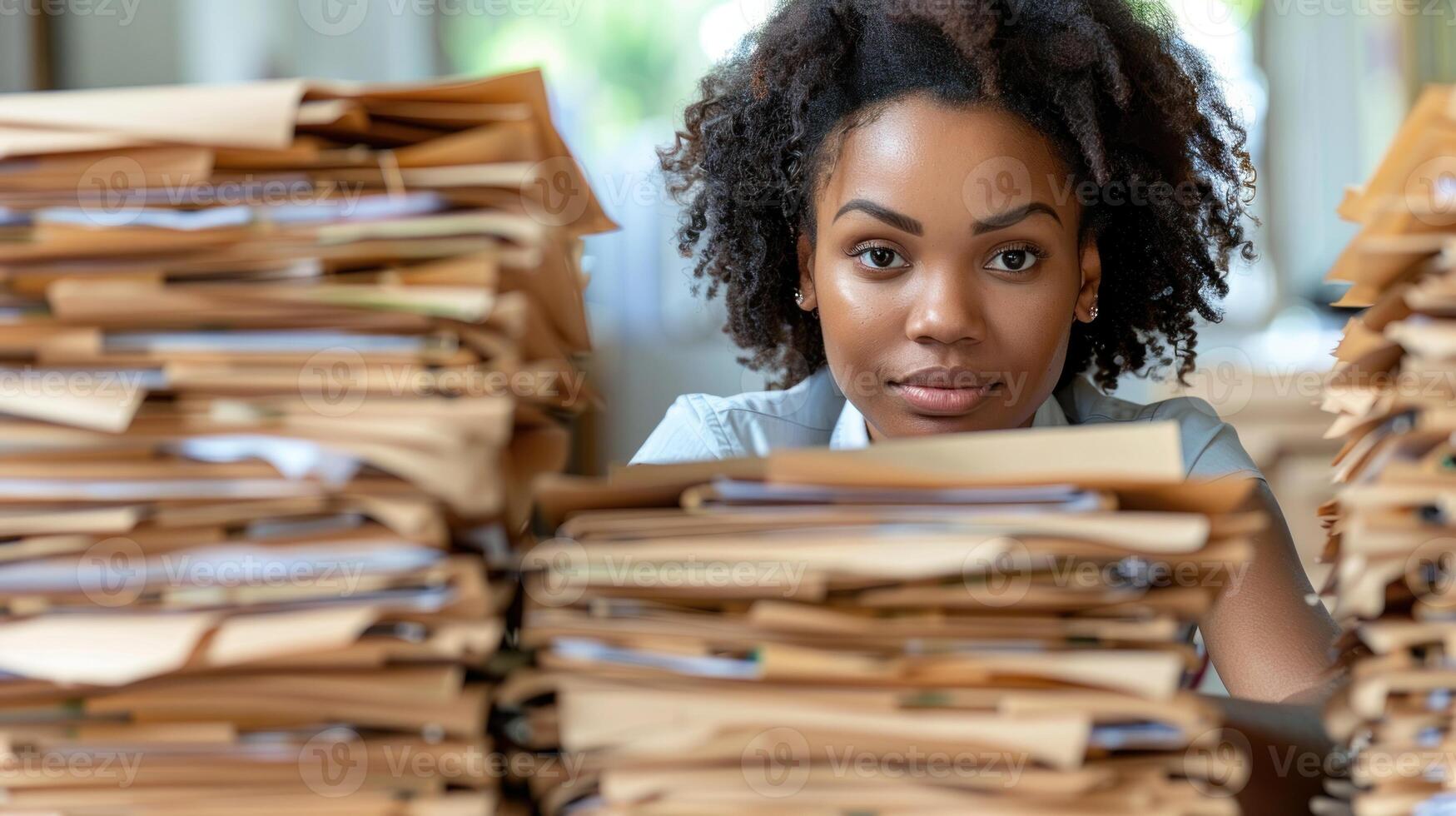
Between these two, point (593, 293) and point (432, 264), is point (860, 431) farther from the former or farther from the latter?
point (593, 293)

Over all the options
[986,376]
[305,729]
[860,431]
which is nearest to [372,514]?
[305,729]

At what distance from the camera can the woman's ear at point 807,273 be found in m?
1.40

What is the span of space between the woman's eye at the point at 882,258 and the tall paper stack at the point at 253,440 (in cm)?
57

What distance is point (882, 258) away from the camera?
3.98 feet

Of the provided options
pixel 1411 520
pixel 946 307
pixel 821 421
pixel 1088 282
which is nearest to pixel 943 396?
pixel 946 307

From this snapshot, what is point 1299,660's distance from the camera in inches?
47.8

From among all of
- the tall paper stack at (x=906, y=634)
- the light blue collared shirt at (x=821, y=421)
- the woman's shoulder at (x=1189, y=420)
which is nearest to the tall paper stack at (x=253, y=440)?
the tall paper stack at (x=906, y=634)

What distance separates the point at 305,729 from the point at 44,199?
30 cm

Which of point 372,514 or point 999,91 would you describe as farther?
point 999,91

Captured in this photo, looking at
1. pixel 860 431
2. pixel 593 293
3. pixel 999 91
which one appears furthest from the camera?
pixel 593 293

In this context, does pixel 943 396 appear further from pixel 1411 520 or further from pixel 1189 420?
pixel 1411 520

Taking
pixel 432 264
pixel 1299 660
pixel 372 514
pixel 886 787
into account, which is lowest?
pixel 1299 660

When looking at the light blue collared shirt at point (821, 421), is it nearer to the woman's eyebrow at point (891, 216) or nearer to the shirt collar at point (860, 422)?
the shirt collar at point (860, 422)

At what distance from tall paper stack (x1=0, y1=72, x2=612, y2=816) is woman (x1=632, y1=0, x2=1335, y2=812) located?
22.5 inches
